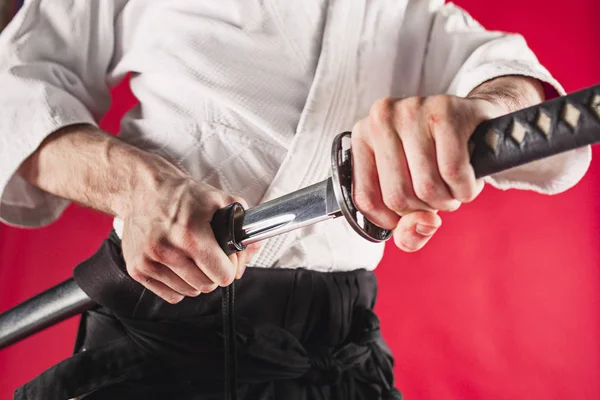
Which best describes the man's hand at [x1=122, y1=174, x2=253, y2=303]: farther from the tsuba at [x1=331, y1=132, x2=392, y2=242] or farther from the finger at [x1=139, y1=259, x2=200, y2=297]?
the tsuba at [x1=331, y1=132, x2=392, y2=242]

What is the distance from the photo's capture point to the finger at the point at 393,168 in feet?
1.09

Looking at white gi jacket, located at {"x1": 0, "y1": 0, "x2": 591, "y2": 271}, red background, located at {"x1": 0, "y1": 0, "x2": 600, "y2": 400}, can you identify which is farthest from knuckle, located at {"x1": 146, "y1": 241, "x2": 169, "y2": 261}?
red background, located at {"x1": 0, "y1": 0, "x2": 600, "y2": 400}

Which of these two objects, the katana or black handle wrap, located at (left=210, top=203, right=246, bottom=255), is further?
black handle wrap, located at (left=210, top=203, right=246, bottom=255)

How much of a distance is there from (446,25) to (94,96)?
504 millimetres

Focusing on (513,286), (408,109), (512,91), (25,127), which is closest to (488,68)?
(512,91)

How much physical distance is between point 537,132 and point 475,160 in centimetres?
4

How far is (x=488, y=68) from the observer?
56 cm

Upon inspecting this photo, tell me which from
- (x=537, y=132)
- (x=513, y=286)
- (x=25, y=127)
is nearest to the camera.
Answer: (x=537, y=132)

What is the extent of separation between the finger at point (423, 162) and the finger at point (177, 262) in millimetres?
247

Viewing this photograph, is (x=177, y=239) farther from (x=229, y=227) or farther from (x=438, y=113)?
(x=438, y=113)

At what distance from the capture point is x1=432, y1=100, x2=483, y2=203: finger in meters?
0.31

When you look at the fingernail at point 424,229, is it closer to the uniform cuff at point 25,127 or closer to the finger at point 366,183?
the finger at point 366,183

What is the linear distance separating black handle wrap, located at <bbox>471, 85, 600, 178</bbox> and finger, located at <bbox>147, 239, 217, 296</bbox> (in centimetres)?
29

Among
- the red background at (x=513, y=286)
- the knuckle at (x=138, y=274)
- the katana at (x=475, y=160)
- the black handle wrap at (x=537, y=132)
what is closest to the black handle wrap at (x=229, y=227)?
the katana at (x=475, y=160)
